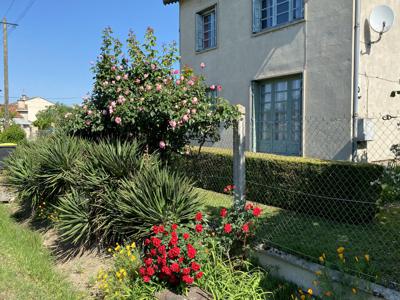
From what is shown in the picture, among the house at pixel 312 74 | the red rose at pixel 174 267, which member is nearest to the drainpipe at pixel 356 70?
the house at pixel 312 74

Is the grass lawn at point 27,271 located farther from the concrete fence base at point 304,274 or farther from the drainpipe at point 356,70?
the drainpipe at point 356,70

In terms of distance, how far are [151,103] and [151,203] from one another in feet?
5.61

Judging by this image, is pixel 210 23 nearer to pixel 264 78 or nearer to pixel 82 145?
pixel 264 78

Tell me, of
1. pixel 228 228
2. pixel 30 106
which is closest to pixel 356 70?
pixel 228 228

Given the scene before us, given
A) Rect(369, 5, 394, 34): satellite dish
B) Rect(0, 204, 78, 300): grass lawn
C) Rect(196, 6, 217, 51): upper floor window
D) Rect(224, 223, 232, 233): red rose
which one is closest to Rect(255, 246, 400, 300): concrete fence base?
Rect(224, 223, 232, 233): red rose

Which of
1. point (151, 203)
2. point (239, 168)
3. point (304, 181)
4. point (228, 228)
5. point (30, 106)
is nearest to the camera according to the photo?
point (228, 228)

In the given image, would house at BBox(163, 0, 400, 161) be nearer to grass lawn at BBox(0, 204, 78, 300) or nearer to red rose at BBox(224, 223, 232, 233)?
red rose at BBox(224, 223, 232, 233)

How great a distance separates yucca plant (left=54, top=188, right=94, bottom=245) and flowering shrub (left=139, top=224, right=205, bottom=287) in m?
1.81

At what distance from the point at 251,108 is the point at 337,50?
309 cm

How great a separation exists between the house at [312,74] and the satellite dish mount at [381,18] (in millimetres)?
166

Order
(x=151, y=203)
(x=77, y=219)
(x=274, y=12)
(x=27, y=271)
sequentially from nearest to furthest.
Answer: (x=151, y=203), (x=27, y=271), (x=77, y=219), (x=274, y=12)

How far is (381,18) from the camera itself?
312 inches

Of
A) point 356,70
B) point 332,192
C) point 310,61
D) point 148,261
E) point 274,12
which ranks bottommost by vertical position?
point 148,261

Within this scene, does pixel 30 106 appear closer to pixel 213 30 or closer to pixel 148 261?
pixel 213 30
